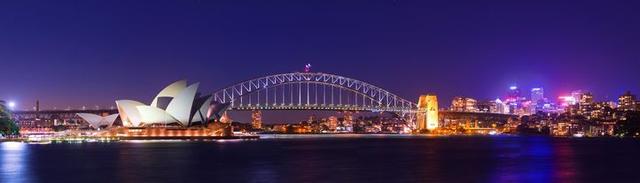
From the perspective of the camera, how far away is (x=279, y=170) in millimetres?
44406

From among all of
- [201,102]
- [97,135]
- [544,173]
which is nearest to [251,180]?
[544,173]

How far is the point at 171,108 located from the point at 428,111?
71074mm

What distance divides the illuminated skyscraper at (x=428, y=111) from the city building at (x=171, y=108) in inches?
2450

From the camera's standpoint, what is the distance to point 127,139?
348 feet

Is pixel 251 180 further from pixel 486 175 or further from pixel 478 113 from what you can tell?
pixel 478 113

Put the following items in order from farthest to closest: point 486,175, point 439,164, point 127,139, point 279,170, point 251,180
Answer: point 127,139 → point 439,164 → point 279,170 → point 486,175 → point 251,180

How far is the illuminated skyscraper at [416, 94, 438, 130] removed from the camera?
160 meters

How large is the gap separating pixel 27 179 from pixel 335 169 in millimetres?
15011

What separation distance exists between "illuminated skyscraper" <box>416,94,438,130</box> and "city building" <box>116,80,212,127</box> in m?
62.2

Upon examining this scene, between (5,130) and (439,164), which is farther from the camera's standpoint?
(5,130)

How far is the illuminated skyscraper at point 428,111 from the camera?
160500mm

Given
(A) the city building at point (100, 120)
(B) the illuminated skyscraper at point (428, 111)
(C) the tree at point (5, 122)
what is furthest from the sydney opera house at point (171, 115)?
(B) the illuminated skyscraper at point (428, 111)

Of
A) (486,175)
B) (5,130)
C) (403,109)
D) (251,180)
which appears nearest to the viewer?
(251,180)

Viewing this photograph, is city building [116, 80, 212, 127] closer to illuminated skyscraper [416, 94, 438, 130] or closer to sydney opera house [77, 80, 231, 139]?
sydney opera house [77, 80, 231, 139]
